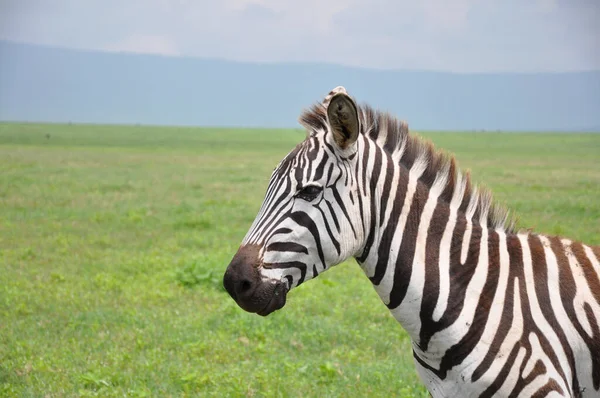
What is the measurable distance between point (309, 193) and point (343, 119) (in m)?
0.38

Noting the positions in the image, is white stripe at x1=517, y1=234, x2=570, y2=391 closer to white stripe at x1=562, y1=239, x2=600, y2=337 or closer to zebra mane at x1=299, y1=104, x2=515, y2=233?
white stripe at x1=562, y1=239, x2=600, y2=337

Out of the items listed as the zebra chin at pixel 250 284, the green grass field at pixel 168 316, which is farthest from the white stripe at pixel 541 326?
the green grass field at pixel 168 316

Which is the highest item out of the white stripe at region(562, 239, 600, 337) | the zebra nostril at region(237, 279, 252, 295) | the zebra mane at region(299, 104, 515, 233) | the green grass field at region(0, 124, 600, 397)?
the zebra mane at region(299, 104, 515, 233)

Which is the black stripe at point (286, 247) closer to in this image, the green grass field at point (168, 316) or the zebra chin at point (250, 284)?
the zebra chin at point (250, 284)

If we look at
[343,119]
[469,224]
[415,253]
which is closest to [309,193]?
[343,119]

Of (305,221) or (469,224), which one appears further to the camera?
(469,224)

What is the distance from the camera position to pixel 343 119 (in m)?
3.28

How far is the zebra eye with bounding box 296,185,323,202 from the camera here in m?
3.30

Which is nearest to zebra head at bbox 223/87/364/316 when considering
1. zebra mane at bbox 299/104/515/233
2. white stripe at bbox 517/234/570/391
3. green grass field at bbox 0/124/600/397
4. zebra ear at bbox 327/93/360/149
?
zebra ear at bbox 327/93/360/149

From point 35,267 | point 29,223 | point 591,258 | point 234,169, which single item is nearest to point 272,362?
A: point 591,258

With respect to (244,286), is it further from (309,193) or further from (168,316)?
(168,316)

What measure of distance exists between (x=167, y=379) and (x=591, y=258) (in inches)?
168

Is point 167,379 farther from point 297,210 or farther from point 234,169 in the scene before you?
point 234,169

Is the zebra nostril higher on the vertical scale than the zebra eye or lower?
lower
